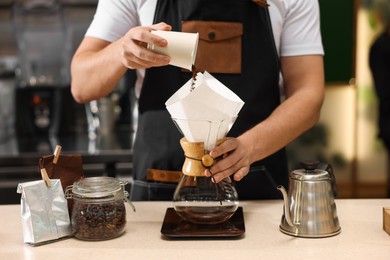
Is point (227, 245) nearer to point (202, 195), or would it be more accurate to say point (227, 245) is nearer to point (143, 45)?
point (202, 195)

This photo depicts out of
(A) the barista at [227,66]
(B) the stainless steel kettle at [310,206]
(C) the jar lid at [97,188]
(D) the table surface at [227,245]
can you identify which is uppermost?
(A) the barista at [227,66]

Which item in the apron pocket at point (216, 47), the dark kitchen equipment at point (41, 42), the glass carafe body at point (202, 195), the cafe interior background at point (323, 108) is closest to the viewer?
the glass carafe body at point (202, 195)

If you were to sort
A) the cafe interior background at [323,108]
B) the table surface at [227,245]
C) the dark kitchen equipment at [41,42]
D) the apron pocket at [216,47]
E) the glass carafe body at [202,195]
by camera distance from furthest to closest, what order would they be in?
1. the dark kitchen equipment at [41,42]
2. the cafe interior background at [323,108]
3. the apron pocket at [216,47]
4. the glass carafe body at [202,195]
5. the table surface at [227,245]

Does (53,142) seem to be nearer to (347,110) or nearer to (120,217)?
(120,217)

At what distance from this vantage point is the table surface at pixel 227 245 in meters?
1.31

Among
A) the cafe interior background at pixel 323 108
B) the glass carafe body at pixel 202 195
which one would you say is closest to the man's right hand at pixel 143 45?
the glass carafe body at pixel 202 195

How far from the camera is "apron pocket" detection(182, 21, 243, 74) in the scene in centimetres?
185

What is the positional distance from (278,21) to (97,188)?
2.75ft

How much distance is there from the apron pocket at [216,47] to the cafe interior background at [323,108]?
119 centimetres

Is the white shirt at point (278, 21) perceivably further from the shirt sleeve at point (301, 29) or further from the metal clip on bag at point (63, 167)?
the metal clip on bag at point (63, 167)

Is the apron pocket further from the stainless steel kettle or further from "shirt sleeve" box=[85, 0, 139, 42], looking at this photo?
the stainless steel kettle

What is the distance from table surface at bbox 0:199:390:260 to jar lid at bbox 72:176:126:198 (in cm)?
12

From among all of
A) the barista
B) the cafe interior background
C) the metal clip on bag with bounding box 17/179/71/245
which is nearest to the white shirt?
the barista

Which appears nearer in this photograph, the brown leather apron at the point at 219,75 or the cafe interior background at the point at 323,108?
the brown leather apron at the point at 219,75
